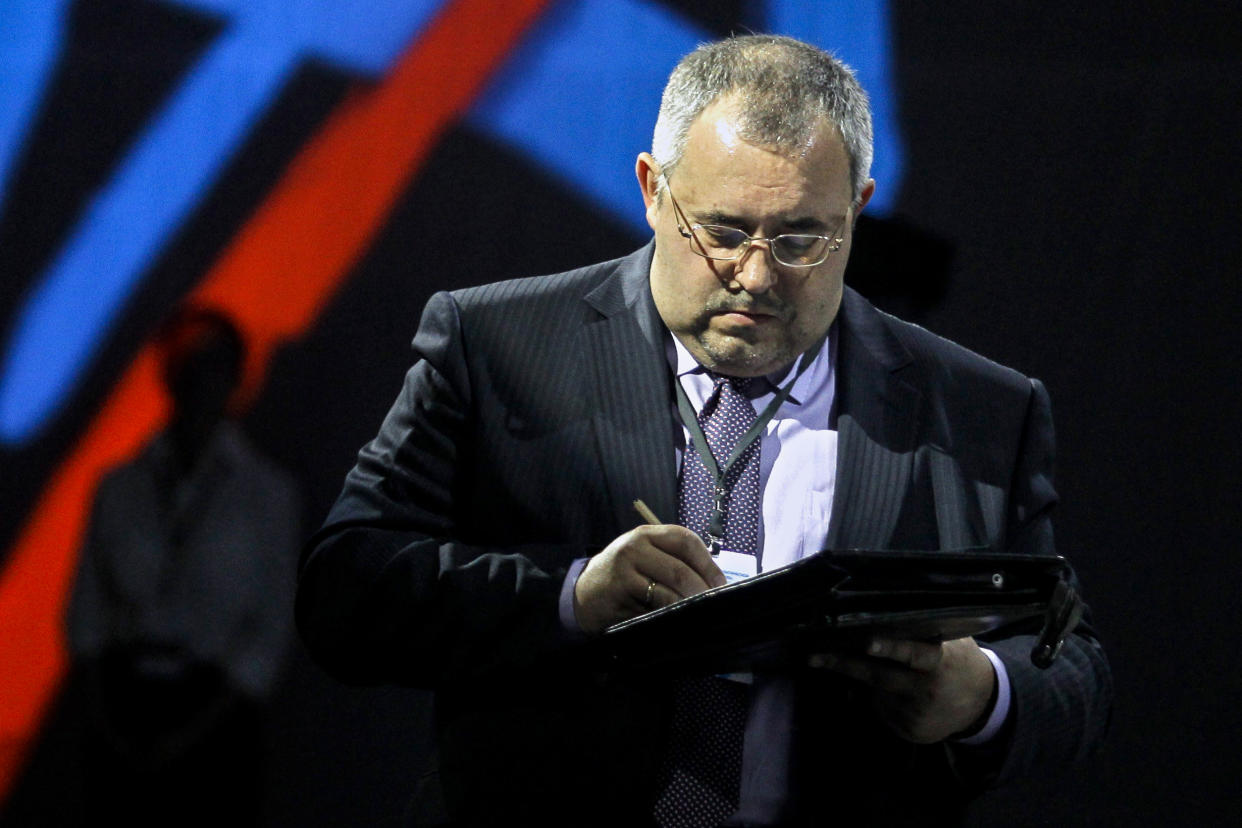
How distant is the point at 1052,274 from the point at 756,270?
1298 millimetres

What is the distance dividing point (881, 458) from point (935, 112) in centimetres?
122

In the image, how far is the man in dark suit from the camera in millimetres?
1557

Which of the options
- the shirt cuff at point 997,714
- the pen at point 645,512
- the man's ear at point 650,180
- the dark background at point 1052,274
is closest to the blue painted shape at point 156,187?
the dark background at point 1052,274

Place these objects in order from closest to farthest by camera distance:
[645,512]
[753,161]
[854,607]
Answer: [854,607]
[645,512]
[753,161]

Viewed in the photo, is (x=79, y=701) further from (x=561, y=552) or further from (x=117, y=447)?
(x=561, y=552)

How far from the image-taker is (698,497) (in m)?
1.68

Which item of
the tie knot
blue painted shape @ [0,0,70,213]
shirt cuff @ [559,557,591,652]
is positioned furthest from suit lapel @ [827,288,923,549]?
blue painted shape @ [0,0,70,213]

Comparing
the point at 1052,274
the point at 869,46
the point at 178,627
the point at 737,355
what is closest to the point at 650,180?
the point at 737,355

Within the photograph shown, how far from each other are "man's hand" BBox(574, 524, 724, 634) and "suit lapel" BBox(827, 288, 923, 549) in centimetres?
31

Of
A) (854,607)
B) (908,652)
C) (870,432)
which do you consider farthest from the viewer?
(870,432)

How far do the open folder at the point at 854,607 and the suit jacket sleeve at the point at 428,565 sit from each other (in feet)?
0.87

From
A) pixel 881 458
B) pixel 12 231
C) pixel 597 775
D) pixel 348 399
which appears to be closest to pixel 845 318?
pixel 881 458

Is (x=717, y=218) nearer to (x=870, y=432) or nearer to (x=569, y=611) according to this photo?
(x=870, y=432)

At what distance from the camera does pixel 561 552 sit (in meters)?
1.63
